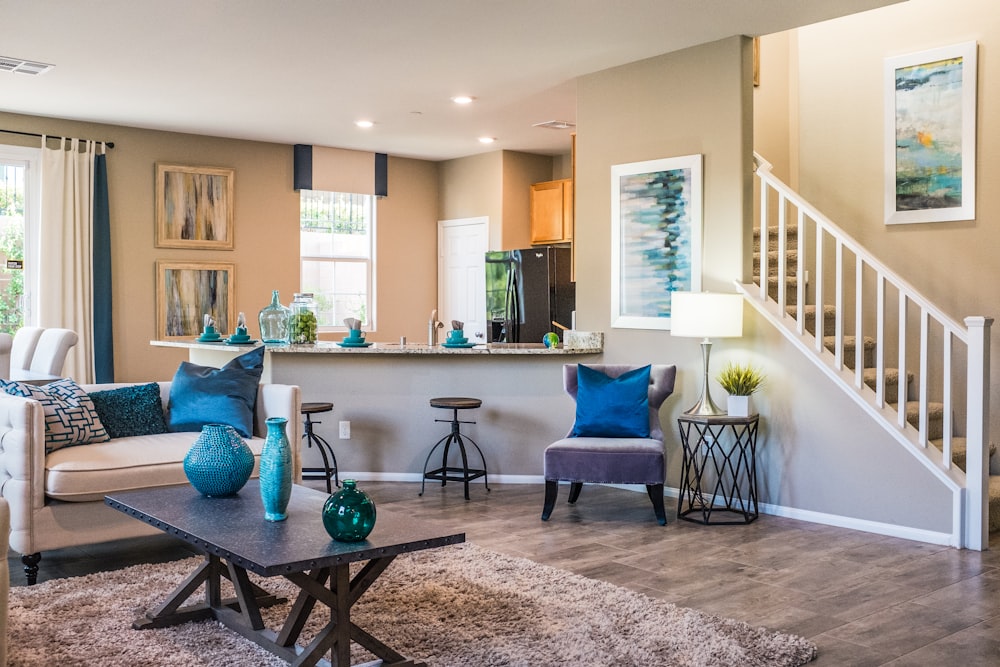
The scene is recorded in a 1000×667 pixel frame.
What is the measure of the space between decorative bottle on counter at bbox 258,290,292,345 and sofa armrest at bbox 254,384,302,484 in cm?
149

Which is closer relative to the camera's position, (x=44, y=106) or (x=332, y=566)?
(x=332, y=566)

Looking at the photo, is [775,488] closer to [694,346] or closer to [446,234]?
[694,346]

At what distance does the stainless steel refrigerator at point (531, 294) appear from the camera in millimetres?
8391

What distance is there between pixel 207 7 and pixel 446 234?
520 centimetres

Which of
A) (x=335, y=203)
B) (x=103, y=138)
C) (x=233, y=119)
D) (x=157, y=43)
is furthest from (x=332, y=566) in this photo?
(x=335, y=203)

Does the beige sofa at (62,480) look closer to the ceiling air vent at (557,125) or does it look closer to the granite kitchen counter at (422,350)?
the granite kitchen counter at (422,350)

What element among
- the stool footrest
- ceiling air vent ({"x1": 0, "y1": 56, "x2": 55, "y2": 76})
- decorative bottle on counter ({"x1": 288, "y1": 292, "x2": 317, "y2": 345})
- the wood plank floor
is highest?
ceiling air vent ({"x1": 0, "y1": 56, "x2": 55, "y2": 76})

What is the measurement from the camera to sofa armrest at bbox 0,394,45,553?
3.86 metres

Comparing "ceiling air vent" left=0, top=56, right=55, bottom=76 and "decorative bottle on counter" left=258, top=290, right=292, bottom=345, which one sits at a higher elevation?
"ceiling air vent" left=0, top=56, right=55, bottom=76

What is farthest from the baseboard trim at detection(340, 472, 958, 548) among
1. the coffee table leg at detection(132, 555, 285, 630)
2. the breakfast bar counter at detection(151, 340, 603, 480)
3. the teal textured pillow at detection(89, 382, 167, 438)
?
the coffee table leg at detection(132, 555, 285, 630)

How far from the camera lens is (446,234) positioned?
991 centimetres

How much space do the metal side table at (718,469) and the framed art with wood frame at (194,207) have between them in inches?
184

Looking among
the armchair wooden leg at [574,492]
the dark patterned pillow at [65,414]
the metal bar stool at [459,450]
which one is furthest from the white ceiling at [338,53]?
the armchair wooden leg at [574,492]

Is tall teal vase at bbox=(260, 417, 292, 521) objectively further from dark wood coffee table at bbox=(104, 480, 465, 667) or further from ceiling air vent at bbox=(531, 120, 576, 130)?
ceiling air vent at bbox=(531, 120, 576, 130)
